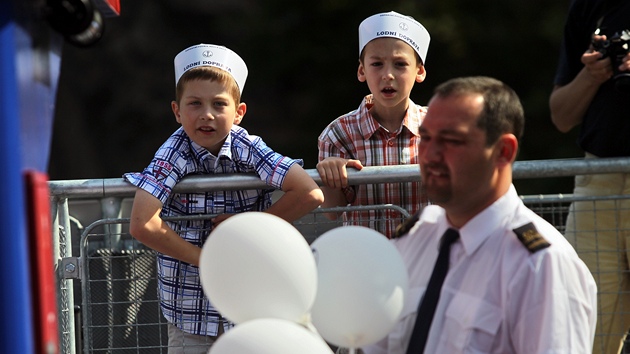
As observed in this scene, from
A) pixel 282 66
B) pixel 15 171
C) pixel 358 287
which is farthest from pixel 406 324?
pixel 282 66

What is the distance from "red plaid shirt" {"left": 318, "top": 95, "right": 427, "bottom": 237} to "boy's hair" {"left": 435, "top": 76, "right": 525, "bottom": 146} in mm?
1438

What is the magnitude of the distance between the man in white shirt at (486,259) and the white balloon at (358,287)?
14cm

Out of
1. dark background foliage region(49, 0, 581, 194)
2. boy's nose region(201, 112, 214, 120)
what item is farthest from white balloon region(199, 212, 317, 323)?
dark background foliage region(49, 0, 581, 194)

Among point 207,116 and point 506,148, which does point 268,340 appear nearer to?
point 506,148

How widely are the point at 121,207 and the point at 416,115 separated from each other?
1.67 m

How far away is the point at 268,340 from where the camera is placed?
3.07 m

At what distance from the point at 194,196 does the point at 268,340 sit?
5.87 feet

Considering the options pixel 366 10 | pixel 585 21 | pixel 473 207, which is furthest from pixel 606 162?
pixel 366 10

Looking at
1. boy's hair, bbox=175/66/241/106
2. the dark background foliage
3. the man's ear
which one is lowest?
the man's ear

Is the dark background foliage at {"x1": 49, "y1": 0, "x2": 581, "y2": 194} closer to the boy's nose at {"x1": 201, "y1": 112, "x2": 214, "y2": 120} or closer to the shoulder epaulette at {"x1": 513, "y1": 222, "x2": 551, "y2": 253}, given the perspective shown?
the boy's nose at {"x1": 201, "y1": 112, "x2": 214, "y2": 120}

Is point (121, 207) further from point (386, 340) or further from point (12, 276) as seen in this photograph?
point (12, 276)

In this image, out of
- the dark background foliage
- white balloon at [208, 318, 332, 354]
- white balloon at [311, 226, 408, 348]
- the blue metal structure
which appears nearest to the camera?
the blue metal structure

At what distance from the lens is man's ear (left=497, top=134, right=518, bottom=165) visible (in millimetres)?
3473

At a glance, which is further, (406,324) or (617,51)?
(617,51)
